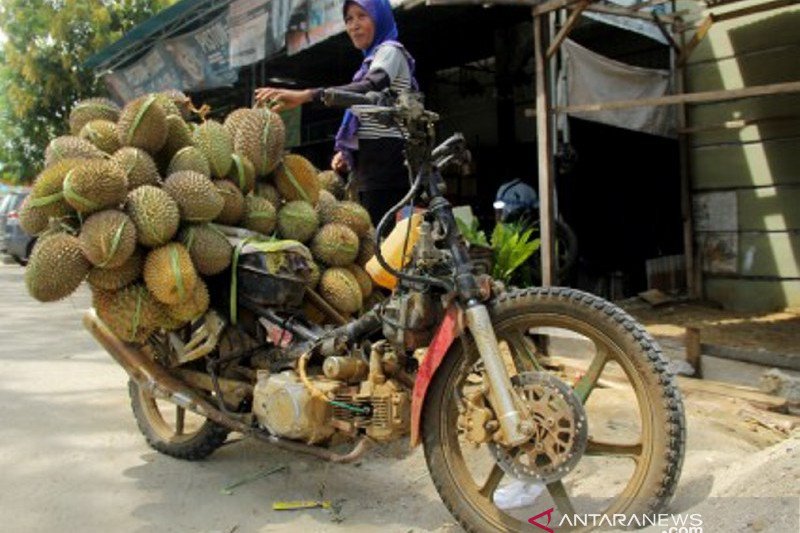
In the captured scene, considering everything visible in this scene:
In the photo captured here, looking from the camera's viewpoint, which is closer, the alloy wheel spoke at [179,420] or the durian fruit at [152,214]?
the durian fruit at [152,214]

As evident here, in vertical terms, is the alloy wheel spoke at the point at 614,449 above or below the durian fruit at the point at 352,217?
below

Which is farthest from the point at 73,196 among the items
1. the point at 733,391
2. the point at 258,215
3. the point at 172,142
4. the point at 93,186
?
the point at 733,391

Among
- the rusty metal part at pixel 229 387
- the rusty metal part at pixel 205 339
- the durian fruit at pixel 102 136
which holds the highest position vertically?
the durian fruit at pixel 102 136

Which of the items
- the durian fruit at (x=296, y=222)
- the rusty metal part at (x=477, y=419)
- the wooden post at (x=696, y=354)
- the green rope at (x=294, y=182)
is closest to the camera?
the rusty metal part at (x=477, y=419)

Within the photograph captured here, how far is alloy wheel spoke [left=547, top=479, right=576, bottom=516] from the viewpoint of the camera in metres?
2.30

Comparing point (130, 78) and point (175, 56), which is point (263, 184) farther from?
point (130, 78)

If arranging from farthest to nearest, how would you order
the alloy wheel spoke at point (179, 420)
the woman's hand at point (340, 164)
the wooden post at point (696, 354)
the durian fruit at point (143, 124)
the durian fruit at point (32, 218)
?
the wooden post at point (696, 354) → the woman's hand at point (340, 164) → the alloy wheel spoke at point (179, 420) → the durian fruit at point (143, 124) → the durian fruit at point (32, 218)

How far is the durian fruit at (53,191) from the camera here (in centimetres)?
276

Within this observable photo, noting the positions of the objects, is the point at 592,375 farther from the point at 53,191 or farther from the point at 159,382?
the point at 53,191

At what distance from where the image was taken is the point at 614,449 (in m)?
2.26

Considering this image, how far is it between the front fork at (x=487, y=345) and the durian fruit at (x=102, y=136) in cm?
148

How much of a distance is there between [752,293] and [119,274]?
5.57 meters

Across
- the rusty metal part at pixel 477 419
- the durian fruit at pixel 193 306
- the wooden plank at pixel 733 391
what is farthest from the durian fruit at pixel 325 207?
the wooden plank at pixel 733 391

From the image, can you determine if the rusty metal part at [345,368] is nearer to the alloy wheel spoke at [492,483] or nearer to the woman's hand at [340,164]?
the alloy wheel spoke at [492,483]
